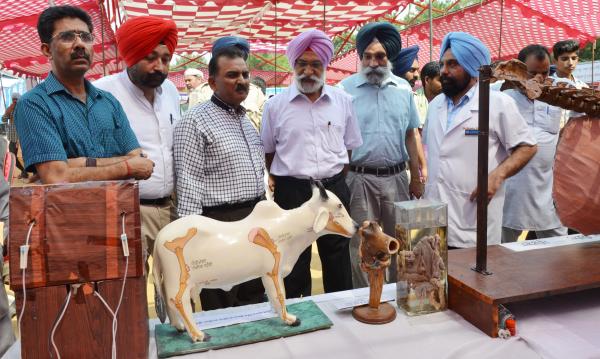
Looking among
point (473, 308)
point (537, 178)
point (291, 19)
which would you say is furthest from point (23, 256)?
point (291, 19)

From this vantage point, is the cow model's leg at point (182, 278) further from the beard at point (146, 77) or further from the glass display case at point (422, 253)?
the beard at point (146, 77)

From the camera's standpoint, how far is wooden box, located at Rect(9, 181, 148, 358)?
0.96 m

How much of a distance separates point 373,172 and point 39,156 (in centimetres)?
154

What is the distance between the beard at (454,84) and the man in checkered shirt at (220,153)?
2.76 feet

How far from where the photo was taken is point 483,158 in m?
1.29

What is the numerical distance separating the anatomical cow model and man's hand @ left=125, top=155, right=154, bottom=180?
35 centimetres

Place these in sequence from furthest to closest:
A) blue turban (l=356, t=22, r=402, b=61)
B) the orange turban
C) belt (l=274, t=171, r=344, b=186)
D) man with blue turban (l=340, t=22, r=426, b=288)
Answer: blue turban (l=356, t=22, r=402, b=61), man with blue turban (l=340, t=22, r=426, b=288), belt (l=274, t=171, r=344, b=186), the orange turban

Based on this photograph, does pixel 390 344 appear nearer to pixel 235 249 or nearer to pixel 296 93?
pixel 235 249

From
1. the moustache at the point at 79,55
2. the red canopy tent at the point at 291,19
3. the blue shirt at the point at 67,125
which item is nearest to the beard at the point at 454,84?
the blue shirt at the point at 67,125

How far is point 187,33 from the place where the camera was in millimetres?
6609

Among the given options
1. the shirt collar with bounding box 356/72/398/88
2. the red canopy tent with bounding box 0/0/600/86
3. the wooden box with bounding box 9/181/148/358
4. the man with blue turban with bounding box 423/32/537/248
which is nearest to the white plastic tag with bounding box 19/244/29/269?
the wooden box with bounding box 9/181/148/358

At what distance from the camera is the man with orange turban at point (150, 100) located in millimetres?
1669

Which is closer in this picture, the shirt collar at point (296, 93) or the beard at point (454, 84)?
the beard at point (454, 84)

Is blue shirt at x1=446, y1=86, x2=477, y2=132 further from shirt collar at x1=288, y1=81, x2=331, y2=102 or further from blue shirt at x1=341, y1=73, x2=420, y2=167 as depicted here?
shirt collar at x1=288, y1=81, x2=331, y2=102
